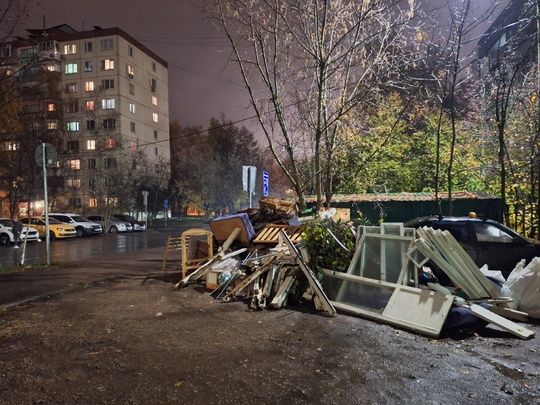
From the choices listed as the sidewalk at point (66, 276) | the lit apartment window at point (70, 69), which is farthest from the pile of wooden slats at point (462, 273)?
the lit apartment window at point (70, 69)

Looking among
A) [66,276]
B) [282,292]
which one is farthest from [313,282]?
[66,276]

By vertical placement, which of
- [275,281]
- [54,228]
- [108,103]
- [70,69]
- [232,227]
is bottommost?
[54,228]

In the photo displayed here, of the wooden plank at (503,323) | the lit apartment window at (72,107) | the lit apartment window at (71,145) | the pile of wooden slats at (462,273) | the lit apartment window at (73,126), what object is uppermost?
the lit apartment window at (72,107)

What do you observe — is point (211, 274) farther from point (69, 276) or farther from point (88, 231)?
point (88, 231)

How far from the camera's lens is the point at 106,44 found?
44750 mm

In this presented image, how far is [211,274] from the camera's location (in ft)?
24.8

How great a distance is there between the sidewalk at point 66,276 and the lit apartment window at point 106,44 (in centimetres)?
4079

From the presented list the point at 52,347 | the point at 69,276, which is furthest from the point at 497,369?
the point at 69,276

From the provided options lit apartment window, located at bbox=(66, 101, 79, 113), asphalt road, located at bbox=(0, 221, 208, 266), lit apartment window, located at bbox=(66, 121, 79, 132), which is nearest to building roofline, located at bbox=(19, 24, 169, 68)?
lit apartment window, located at bbox=(66, 101, 79, 113)

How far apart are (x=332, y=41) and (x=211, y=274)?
683 centimetres

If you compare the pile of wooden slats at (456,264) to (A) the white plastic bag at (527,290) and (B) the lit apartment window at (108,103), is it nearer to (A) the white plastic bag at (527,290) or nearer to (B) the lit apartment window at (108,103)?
(A) the white plastic bag at (527,290)

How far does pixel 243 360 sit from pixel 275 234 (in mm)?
4919

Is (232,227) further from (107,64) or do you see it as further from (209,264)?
(107,64)

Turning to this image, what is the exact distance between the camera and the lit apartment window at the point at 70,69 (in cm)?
4578
